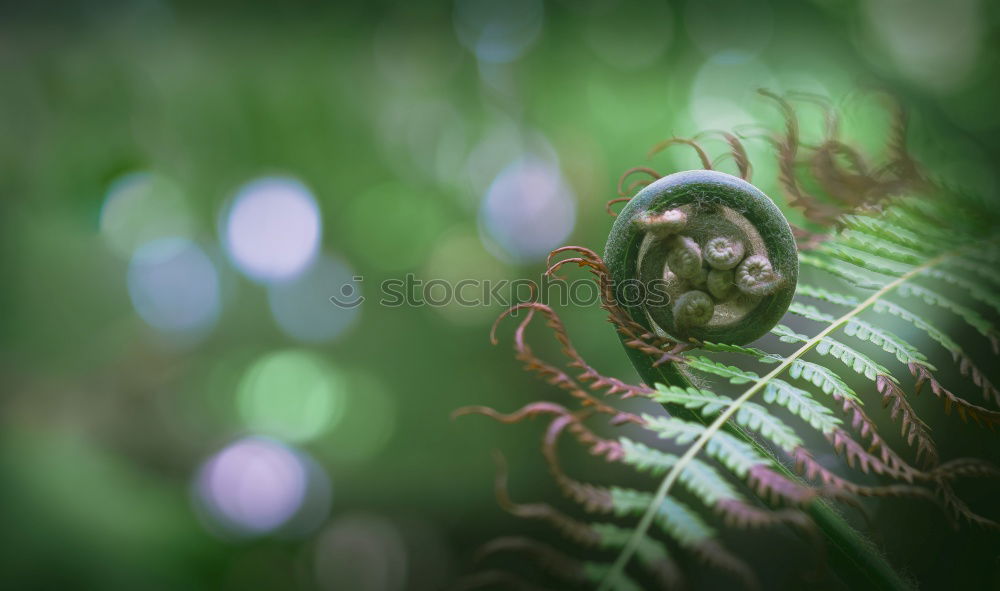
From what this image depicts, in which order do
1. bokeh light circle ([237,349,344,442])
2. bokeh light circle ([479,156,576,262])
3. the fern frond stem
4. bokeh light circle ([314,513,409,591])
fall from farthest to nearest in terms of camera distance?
bokeh light circle ([314,513,409,591]), bokeh light circle ([237,349,344,442]), bokeh light circle ([479,156,576,262]), the fern frond stem

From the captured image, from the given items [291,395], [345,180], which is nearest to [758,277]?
[345,180]

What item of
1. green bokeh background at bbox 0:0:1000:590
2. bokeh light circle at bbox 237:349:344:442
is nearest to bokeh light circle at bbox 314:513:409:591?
green bokeh background at bbox 0:0:1000:590

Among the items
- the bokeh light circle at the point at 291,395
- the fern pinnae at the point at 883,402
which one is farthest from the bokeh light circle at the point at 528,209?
the fern pinnae at the point at 883,402

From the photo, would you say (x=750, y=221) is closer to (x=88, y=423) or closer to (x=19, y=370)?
(x=19, y=370)

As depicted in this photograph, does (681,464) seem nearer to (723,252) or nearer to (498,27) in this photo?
(723,252)

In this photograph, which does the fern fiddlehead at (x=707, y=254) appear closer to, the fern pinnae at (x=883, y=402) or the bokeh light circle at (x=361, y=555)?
the fern pinnae at (x=883, y=402)

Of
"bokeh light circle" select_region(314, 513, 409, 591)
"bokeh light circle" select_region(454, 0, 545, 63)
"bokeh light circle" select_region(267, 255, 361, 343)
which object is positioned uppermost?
"bokeh light circle" select_region(454, 0, 545, 63)

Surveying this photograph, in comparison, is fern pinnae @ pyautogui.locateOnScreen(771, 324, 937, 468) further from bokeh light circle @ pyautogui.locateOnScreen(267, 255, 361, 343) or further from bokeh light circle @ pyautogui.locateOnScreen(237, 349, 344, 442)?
bokeh light circle @ pyautogui.locateOnScreen(237, 349, 344, 442)
